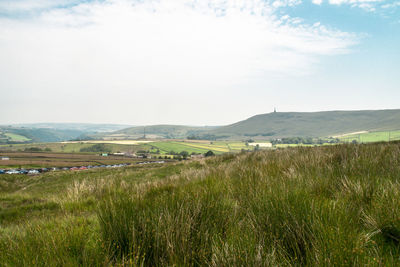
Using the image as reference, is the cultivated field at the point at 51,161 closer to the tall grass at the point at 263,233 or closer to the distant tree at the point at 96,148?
the distant tree at the point at 96,148

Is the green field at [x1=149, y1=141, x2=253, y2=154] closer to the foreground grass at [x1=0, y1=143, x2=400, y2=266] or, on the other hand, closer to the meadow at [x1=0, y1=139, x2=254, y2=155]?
the meadow at [x1=0, y1=139, x2=254, y2=155]

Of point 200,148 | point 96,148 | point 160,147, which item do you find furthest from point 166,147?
point 96,148

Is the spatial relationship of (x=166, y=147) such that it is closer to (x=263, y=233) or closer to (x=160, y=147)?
(x=160, y=147)

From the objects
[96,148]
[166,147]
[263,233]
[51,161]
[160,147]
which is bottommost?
[96,148]

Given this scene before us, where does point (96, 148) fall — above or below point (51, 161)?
below

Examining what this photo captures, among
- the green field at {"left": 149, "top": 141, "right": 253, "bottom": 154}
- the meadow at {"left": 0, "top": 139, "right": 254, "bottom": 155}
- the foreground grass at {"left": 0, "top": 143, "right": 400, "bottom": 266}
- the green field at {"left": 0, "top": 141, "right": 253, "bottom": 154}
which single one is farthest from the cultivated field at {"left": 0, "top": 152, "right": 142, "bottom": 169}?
the foreground grass at {"left": 0, "top": 143, "right": 400, "bottom": 266}

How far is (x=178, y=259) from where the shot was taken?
1.72 meters

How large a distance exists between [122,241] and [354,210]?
97.9 inches

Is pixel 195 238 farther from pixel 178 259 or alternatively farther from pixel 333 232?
pixel 333 232

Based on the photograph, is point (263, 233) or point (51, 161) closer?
point (263, 233)

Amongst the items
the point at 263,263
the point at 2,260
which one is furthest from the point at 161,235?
the point at 2,260

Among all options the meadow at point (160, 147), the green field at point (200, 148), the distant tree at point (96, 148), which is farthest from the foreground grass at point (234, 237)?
the distant tree at point (96, 148)

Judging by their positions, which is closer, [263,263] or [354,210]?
[263,263]

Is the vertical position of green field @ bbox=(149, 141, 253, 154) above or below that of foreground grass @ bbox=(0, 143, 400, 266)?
below
